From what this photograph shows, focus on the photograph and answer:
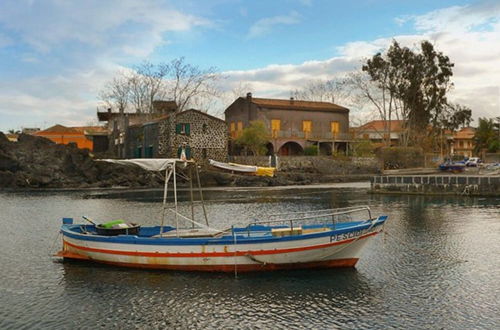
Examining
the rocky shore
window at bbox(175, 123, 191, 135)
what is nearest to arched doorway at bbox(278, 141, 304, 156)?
the rocky shore

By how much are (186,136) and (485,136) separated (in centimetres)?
6609

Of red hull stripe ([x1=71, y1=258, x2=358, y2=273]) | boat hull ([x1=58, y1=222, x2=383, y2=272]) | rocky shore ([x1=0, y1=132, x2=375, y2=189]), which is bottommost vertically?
red hull stripe ([x1=71, y1=258, x2=358, y2=273])

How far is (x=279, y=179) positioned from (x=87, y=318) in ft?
174

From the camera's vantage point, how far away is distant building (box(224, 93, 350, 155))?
242ft

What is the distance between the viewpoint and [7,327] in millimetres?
12422

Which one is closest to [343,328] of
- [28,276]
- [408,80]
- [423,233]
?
[28,276]

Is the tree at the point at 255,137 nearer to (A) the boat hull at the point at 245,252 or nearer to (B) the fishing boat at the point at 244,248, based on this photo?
(B) the fishing boat at the point at 244,248

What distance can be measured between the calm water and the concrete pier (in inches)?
822

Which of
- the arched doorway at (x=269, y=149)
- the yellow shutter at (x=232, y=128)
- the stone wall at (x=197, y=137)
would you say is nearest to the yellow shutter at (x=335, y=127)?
the arched doorway at (x=269, y=149)

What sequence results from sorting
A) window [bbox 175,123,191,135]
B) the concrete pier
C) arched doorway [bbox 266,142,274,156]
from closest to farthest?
the concrete pier, window [bbox 175,123,191,135], arched doorway [bbox 266,142,274,156]

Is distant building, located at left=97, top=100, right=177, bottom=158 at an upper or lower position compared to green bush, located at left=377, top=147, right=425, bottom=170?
upper

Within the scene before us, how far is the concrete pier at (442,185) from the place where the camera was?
143ft

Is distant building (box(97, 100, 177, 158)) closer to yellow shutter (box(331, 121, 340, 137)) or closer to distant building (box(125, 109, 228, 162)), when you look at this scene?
distant building (box(125, 109, 228, 162))

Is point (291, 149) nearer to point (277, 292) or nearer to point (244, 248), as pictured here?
point (244, 248)
